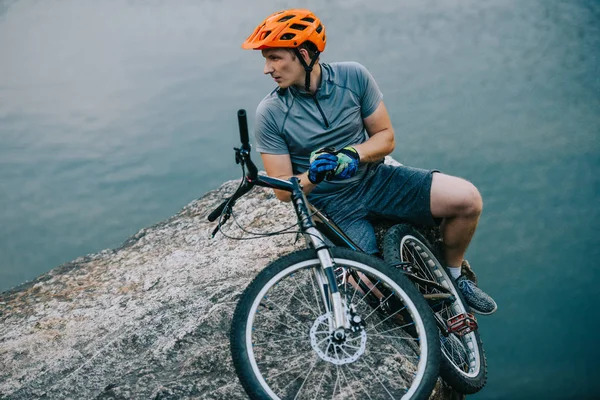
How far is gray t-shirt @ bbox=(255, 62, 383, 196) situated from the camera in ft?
11.1

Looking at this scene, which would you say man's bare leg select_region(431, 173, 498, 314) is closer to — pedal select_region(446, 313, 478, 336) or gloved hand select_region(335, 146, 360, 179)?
pedal select_region(446, 313, 478, 336)

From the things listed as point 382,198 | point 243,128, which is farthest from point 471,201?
point 243,128

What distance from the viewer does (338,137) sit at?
3.42m

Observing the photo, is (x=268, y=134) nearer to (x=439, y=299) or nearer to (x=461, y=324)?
(x=439, y=299)

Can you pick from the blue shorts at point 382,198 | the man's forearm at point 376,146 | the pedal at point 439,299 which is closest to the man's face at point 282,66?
the man's forearm at point 376,146

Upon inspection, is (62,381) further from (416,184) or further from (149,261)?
(416,184)

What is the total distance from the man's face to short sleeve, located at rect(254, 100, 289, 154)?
0.66 feet

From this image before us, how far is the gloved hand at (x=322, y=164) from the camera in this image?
9.12ft

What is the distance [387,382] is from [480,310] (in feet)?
4.38

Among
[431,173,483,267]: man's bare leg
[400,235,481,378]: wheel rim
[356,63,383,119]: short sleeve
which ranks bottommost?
[400,235,481,378]: wheel rim

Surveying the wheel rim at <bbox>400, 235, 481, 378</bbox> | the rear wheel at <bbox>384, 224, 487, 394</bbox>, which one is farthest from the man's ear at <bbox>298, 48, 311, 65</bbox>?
the wheel rim at <bbox>400, 235, 481, 378</bbox>

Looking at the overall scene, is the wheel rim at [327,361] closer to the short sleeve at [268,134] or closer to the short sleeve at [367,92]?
the short sleeve at [268,134]

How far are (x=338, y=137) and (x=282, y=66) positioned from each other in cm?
54

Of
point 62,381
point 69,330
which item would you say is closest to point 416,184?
point 62,381
